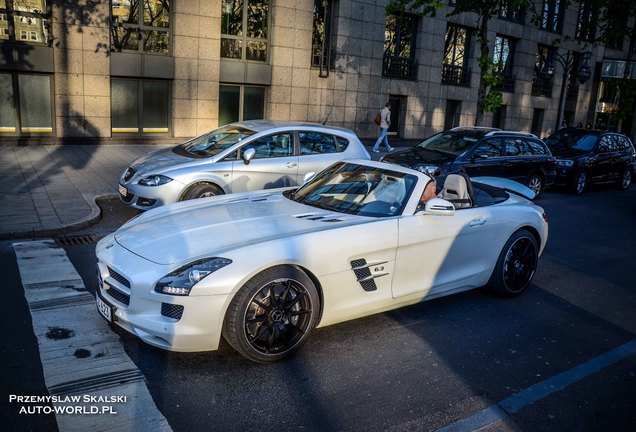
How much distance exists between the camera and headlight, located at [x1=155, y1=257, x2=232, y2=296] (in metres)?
4.25

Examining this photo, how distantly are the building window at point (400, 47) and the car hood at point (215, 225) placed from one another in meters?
19.0

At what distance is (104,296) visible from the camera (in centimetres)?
464

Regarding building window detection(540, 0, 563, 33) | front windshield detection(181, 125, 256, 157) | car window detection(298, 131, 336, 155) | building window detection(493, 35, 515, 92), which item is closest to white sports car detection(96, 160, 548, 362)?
front windshield detection(181, 125, 256, 157)

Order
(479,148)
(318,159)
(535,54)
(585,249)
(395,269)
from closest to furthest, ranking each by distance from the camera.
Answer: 1. (395,269)
2. (585,249)
3. (318,159)
4. (479,148)
5. (535,54)

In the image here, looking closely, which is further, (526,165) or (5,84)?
(5,84)

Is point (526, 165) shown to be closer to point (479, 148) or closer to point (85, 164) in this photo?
point (479, 148)

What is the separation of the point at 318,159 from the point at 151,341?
620cm

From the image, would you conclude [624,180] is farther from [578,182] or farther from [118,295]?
[118,295]

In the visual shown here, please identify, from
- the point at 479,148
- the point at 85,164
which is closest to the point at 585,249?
the point at 479,148

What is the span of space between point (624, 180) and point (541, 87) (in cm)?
1530

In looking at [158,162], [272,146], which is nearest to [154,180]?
[158,162]

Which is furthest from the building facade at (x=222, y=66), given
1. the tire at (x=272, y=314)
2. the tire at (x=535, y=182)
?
the tire at (x=272, y=314)

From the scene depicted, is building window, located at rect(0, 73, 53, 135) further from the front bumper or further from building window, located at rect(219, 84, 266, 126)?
the front bumper

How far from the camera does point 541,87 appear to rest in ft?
103
